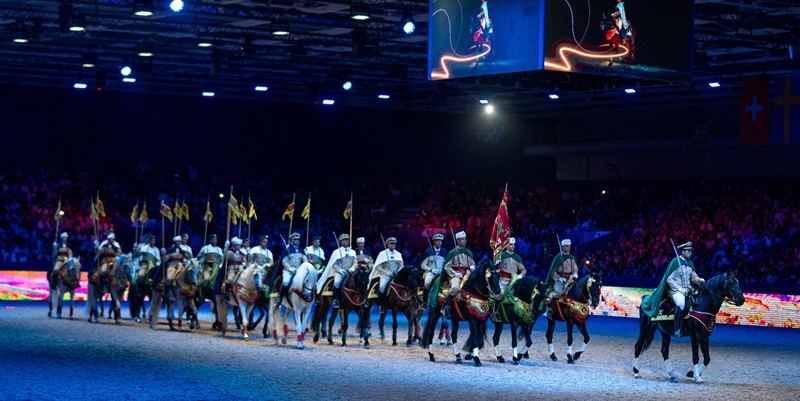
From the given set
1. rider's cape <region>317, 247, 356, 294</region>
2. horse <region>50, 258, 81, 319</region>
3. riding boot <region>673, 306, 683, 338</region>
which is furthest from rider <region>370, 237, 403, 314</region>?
horse <region>50, 258, 81, 319</region>

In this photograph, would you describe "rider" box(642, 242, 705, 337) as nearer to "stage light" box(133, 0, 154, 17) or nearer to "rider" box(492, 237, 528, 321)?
"rider" box(492, 237, 528, 321)

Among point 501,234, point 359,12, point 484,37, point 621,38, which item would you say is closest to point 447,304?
point 501,234

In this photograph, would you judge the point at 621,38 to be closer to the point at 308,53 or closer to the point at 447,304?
the point at 447,304

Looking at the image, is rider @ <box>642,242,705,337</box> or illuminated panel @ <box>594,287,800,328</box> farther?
illuminated panel @ <box>594,287,800,328</box>

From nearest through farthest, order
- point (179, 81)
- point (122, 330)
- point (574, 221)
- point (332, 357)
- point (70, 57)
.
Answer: point (332, 357) → point (122, 330) → point (70, 57) → point (179, 81) → point (574, 221)

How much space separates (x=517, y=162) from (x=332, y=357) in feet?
92.2

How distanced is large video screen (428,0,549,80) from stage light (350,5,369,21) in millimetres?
7892

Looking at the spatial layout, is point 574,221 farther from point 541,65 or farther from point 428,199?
point 541,65

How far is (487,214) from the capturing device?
4450 cm

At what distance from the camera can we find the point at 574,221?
42.9 metres

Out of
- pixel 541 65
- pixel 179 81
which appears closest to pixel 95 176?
pixel 179 81

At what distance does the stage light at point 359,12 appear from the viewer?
25438mm

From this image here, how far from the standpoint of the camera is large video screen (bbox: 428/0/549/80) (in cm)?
1588

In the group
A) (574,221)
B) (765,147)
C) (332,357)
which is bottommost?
(332,357)
